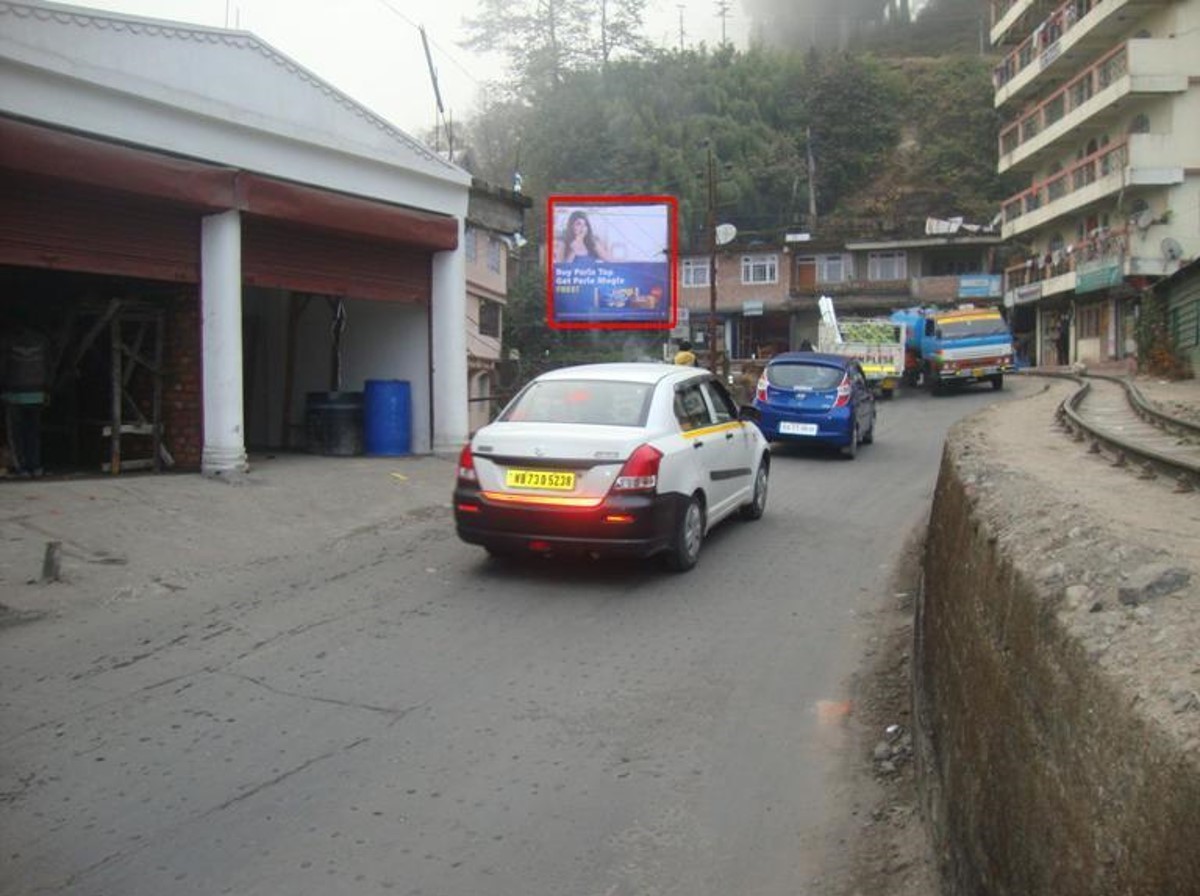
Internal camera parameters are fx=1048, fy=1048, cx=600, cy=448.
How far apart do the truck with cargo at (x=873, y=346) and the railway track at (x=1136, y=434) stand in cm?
871

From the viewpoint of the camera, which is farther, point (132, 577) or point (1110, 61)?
point (1110, 61)

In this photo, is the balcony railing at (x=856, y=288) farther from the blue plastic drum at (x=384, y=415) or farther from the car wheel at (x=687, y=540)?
the car wheel at (x=687, y=540)

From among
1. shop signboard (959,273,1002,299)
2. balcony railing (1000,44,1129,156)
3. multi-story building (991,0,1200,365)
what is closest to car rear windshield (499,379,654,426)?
multi-story building (991,0,1200,365)

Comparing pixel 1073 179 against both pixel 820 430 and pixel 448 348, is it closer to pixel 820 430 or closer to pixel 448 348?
pixel 820 430

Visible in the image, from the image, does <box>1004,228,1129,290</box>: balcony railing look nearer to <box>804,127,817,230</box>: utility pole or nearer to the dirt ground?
<box>804,127,817,230</box>: utility pole

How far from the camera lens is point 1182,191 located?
35188mm

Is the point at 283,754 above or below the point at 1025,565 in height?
below

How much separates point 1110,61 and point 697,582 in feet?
121

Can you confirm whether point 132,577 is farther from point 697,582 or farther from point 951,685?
point 951,685

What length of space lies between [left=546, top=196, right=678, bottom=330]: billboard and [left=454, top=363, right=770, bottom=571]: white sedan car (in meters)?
13.1

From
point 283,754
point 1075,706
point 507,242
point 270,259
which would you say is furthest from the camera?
point 507,242

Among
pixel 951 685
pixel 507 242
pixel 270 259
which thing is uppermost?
pixel 507 242

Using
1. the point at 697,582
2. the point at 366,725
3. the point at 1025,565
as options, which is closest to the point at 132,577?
the point at 366,725

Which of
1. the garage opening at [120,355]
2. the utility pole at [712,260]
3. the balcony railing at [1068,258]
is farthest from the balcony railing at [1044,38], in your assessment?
the garage opening at [120,355]
